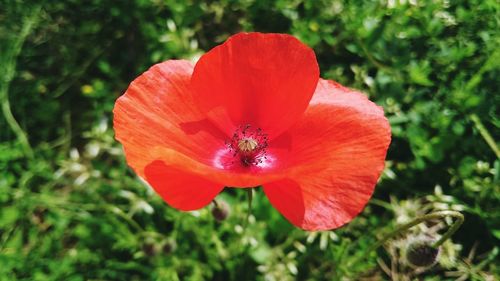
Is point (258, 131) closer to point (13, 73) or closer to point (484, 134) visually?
point (484, 134)

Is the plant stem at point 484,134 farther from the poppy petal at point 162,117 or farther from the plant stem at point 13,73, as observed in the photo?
the plant stem at point 13,73

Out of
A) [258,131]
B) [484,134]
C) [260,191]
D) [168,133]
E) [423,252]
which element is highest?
[168,133]

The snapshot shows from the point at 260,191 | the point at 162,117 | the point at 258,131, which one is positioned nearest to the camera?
the point at 162,117

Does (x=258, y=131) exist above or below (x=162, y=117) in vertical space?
below

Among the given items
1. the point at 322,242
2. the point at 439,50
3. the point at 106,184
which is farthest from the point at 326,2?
the point at 106,184

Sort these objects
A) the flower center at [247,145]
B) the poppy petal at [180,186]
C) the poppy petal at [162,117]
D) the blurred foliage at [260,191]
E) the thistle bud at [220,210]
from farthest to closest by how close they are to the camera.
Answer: the blurred foliage at [260,191] < the thistle bud at [220,210] < the flower center at [247,145] < the poppy petal at [162,117] < the poppy petal at [180,186]

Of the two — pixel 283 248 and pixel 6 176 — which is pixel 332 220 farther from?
pixel 6 176

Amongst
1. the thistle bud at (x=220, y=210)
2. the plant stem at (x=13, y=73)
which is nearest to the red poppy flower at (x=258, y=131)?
the thistle bud at (x=220, y=210)

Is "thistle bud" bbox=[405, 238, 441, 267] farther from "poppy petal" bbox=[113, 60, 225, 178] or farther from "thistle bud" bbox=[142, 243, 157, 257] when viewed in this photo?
"thistle bud" bbox=[142, 243, 157, 257]

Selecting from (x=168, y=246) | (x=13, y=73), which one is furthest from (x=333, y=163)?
(x=13, y=73)
